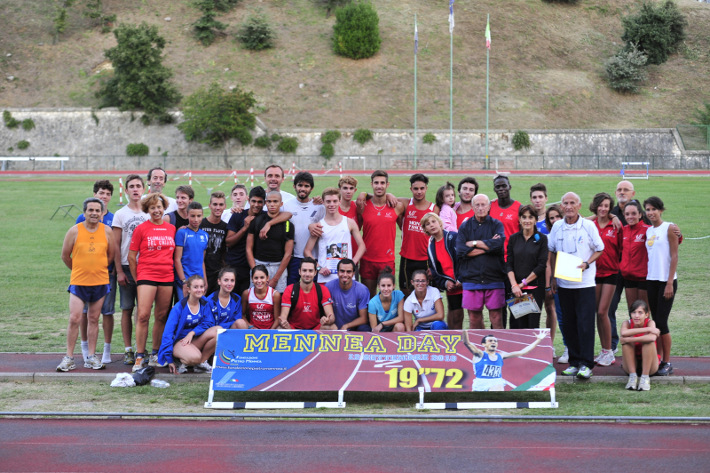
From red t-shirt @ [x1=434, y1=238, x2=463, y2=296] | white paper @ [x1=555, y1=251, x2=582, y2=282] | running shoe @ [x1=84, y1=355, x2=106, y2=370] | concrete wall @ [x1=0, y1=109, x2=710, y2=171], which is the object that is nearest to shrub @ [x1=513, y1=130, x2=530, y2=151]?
concrete wall @ [x1=0, y1=109, x2=710, y2=171]

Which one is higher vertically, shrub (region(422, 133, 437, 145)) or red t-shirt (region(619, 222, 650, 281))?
shrub (region(422, 133, 437, 145))

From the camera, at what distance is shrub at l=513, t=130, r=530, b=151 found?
212 feet

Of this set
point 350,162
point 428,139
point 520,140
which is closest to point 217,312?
point 350,162

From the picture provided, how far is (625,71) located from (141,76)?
46380 mm

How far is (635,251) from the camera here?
870 cm

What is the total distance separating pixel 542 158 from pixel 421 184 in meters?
54.7

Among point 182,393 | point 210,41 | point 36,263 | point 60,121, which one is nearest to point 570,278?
point 182,393

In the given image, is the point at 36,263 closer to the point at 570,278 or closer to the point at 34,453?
the point at 34,453

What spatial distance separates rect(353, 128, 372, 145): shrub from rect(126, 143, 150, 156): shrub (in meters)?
18.1

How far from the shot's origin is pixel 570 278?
8070 mm

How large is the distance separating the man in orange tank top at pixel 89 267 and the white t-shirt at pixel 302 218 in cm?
218

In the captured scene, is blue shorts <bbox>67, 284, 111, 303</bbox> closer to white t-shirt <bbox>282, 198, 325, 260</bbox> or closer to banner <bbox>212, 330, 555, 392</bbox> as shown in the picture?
banner <bbox>212, 330, 555, 392</bbox>

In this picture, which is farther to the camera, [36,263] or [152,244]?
[36,263]

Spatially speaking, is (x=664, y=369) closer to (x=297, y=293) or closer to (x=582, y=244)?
(x=582, y=244)
